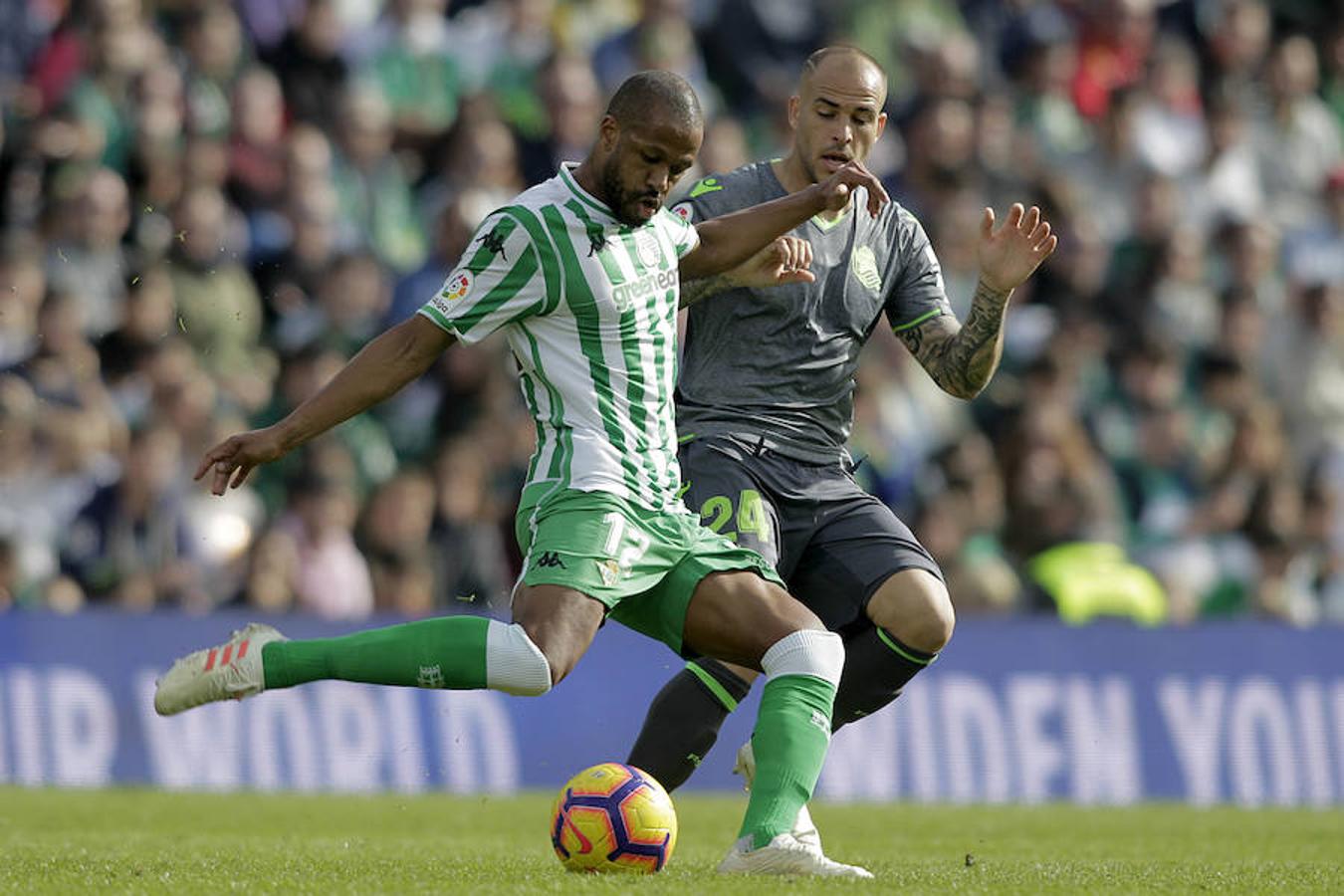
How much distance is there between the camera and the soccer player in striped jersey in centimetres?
612

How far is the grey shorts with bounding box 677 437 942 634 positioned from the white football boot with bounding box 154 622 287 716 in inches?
63.5

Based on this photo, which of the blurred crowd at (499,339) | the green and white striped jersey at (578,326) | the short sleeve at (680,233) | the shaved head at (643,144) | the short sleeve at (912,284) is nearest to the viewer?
the shaved head at (643,144)

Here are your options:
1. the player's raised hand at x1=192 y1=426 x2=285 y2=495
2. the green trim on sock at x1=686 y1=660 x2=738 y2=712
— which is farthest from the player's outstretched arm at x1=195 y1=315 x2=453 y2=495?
the green trim on sock at x1=686 y1=660 x2=738 y2=712

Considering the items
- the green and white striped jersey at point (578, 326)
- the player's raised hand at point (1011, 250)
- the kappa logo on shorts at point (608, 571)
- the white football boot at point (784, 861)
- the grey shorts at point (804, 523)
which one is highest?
the player's raised hand at point (1011, 250)

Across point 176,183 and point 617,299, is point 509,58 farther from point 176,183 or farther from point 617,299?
point 617,299

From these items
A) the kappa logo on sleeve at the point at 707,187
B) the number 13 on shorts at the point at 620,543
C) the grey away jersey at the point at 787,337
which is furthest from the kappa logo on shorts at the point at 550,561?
the kappa logo on sleeve at the point at 707,187

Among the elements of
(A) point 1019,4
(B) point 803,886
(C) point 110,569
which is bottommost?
(B) point 803,886

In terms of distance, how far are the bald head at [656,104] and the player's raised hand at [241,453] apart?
1.30 meters

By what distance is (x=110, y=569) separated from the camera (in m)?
11.3

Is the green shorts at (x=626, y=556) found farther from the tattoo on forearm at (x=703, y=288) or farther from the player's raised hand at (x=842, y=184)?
the player's raised hand at (x=842, y=184)

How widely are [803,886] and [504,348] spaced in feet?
23.7

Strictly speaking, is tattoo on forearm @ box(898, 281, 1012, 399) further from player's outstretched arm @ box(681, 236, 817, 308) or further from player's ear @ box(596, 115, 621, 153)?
player's ear @ box(596, 115, 621, 153)

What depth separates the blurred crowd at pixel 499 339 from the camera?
11.7 metres

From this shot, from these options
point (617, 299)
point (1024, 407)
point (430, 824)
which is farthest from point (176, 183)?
point (617, 299)
